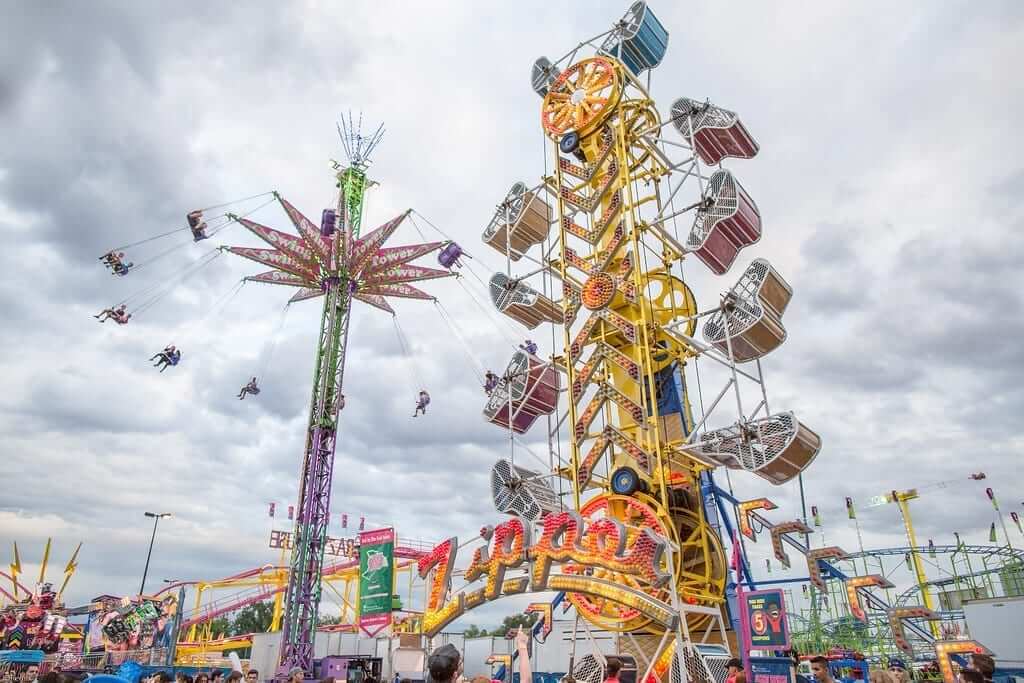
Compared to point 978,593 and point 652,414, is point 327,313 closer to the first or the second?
point 652,414

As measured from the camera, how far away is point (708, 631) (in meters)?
17.5

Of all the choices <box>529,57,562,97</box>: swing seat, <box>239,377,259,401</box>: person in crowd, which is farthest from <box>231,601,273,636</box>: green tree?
<box>529,57,562,97</box>: swing seat

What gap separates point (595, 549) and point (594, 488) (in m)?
6.72

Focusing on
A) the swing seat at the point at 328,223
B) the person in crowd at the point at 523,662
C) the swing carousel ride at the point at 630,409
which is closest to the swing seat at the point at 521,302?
the swing carousel ride at the point at 630,409

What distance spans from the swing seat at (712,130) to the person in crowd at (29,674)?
96.5ft

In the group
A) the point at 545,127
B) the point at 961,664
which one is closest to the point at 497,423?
the point at 545,127

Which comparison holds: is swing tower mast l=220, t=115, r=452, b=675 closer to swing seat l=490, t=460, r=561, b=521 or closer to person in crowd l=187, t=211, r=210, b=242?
person in crowd l=187, t=211, r=210, b=242

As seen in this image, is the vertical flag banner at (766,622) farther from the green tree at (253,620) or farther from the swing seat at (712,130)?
the green tree at (253,620)

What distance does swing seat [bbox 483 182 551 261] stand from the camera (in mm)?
27328

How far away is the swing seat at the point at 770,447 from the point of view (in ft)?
56.2

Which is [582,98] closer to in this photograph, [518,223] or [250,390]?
[518,223]

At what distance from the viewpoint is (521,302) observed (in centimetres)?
2522

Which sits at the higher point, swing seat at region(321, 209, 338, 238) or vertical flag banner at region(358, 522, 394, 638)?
swing seat at region(321, 209, 338, 238)

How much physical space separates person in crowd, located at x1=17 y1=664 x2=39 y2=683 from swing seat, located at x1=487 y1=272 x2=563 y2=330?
20.8m
